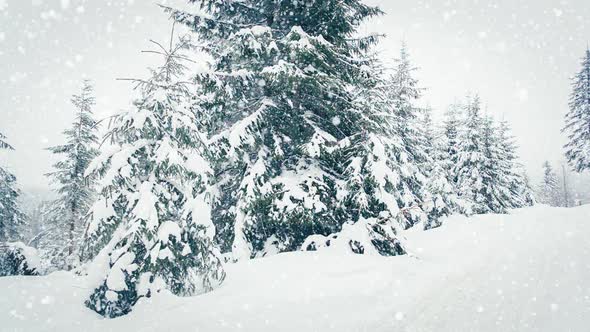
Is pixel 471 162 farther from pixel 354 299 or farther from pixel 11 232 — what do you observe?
pixel 11 232

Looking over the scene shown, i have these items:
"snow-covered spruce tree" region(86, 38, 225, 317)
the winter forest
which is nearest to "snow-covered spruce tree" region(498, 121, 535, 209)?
the winter forest

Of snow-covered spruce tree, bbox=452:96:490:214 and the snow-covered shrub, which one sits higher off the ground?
snow-covered spruce tree, bbox=452:96:490:214

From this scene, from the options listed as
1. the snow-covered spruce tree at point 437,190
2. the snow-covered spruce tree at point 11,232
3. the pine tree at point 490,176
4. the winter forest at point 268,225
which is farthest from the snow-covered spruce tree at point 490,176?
the snow-covered spruce tree at point 11,232

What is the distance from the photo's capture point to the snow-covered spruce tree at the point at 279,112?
24.5 ft

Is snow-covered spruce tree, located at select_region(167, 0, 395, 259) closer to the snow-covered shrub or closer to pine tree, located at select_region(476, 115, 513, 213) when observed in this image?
the snow-covered shrub

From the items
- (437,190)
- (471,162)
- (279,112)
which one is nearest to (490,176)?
(471,162)

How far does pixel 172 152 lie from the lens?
5230mm

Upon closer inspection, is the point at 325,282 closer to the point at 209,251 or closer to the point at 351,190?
the point at 209,251

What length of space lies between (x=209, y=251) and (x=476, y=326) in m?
4.25

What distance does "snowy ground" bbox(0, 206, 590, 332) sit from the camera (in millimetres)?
4179

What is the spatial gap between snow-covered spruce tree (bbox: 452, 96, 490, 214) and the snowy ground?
19.2m

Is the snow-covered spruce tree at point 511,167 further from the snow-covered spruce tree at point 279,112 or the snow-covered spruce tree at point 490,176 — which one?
the snow-covered spruce tree at point 279,112

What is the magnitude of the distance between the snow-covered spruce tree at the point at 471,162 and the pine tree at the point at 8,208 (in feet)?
103

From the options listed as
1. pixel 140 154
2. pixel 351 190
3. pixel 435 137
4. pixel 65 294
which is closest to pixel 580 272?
pixel 351 190
